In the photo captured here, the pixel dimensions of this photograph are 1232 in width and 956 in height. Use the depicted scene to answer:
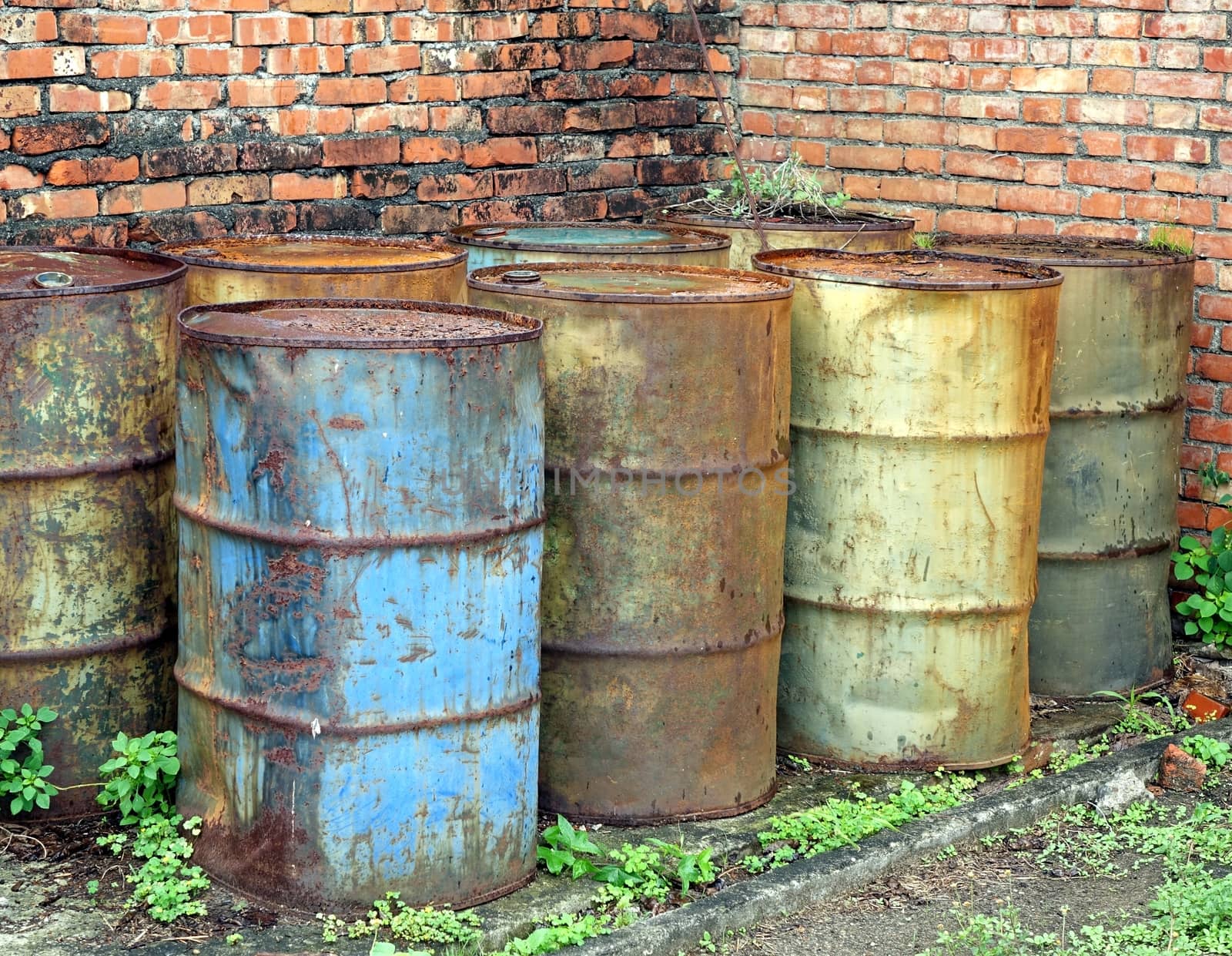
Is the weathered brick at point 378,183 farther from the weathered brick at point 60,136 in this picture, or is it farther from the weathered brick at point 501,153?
the weathered brick at point 60,136

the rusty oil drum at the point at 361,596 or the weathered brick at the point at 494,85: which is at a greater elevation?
the weathered brick at the point at 494,85

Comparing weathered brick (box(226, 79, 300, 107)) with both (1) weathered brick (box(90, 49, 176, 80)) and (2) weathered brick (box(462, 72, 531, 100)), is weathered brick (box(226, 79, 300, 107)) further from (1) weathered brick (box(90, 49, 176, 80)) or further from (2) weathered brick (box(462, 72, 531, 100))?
(2) weathered brick (box(462, 72, 531, 100))

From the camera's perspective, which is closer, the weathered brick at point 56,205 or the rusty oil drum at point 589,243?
the weathered brick at point 56,205

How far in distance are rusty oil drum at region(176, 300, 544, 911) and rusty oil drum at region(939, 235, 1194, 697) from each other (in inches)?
73.9

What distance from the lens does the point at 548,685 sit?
11.7 feet

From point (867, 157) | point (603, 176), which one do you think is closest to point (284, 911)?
point (603, 176)

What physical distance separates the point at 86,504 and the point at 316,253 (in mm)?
1039

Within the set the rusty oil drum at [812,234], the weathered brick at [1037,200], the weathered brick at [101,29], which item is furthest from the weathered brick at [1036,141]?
the weathered brick at [101,29]

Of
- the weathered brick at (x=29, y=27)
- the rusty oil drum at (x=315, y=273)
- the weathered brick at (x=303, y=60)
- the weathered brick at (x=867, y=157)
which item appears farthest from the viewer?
the weathered brick at (x=867, y=157)

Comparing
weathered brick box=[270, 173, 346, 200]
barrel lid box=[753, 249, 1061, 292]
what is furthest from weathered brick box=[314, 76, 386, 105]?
barrel lid box=[753, 249, 1061, 292]

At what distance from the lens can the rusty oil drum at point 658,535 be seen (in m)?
3.41

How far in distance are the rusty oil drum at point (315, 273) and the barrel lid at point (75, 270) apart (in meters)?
0.12

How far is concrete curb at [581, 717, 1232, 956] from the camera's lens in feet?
10.4

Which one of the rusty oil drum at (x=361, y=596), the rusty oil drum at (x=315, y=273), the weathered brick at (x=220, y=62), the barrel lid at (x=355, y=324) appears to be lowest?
the rusty oil drum at (x=361, y=596)
